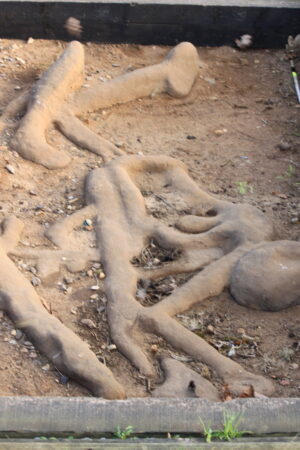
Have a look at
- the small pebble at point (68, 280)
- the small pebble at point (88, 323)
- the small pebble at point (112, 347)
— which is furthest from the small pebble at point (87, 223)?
the small pebble at point (112, 347)

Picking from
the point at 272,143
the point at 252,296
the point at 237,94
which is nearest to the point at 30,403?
the point at 252,296

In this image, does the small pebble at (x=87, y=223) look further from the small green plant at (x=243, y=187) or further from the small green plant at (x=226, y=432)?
the small green plant at (x=226, y=432)

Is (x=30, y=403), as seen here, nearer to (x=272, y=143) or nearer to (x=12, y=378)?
(x=12, y=378)

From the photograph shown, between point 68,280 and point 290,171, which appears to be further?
point 290,171

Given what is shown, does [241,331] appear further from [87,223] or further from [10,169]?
[10,169]

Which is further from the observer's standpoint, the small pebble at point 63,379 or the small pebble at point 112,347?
the small pebble at point 112,347

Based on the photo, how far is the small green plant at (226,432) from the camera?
2.96 meters

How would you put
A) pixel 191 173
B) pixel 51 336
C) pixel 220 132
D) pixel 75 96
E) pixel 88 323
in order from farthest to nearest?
pixel 75 96 → pixel 220 132 → pixel 191 173 → pixel 88 323 → pixel 51 336

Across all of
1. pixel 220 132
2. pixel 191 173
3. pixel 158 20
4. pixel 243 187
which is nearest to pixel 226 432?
pixel 243 187

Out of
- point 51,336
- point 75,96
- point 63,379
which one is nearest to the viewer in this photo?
point 63,379

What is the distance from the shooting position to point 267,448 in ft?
9.56

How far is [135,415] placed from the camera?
302cm

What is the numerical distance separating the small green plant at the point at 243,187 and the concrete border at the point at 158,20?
188cm

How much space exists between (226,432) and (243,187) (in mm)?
2441
